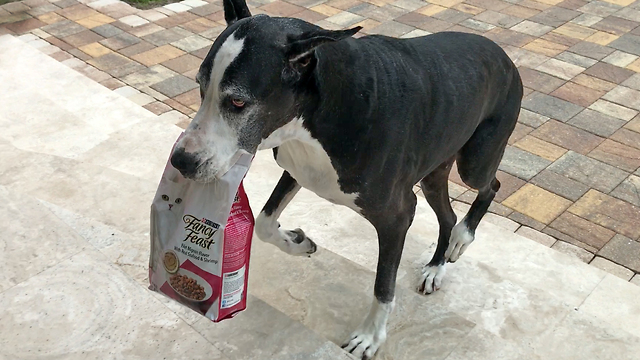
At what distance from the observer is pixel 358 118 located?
7.06 feet

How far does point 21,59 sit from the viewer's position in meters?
5.09

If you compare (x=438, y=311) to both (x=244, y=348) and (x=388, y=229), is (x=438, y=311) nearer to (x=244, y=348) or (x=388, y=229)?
(x=388, y=229)

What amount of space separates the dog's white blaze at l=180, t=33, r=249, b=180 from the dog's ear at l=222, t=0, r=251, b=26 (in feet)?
0.95

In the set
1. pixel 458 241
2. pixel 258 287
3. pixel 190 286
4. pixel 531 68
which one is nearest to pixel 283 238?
pixel 258 287

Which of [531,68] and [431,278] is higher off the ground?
[531,68]

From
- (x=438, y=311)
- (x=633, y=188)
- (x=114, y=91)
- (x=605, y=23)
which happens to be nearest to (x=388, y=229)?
(x=438, y=311)

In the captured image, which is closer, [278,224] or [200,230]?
[200,230]

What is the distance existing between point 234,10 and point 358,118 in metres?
0.52

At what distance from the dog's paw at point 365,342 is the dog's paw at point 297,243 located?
447mm

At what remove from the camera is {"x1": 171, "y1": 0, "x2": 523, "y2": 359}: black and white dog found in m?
1.89

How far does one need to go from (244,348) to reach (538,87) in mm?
3523

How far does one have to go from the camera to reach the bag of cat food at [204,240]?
6.74ft

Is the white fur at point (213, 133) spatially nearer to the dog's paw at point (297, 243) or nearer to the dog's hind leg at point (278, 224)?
the dog's hind leg at point (278, 224)

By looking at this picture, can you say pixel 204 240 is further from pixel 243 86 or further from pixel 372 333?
pixel 372 333
